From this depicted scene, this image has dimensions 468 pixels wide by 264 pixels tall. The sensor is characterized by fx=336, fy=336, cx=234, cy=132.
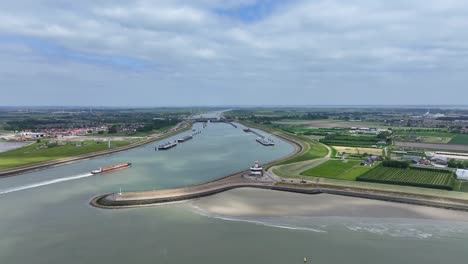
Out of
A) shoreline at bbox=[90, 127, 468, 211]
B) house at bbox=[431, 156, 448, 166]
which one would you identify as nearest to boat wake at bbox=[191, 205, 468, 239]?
shoreline at bbox=[90, 127, 468, 211]

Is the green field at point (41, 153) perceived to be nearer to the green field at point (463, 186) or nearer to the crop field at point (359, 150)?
the crop field at point (359, 150)

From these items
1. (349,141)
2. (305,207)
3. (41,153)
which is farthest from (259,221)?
(349,141)

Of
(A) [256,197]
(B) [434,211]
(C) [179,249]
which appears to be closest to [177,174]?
(A) [256,197]

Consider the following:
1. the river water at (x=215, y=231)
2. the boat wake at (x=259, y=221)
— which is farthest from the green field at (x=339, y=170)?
the boat wake at (x=259, y=221)

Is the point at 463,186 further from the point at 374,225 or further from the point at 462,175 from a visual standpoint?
the point at 374,225

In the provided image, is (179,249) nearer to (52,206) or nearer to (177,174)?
(52,206)
